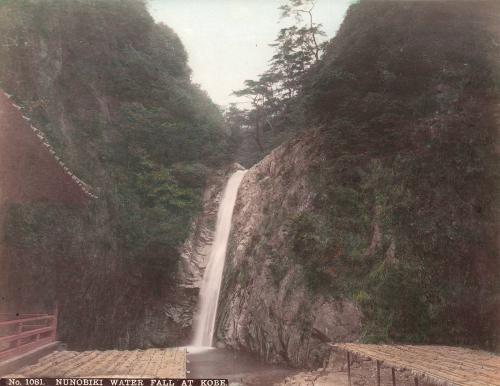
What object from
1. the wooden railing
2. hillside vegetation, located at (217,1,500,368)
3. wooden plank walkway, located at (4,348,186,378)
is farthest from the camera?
hillside vegetation, located at (217,1,500,368)

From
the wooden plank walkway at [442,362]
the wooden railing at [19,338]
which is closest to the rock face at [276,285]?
the wooden plank walkway at [442,362]

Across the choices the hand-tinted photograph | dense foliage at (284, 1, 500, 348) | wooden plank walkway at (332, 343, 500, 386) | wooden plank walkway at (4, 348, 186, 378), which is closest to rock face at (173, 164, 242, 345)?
the hand-tinted photograph

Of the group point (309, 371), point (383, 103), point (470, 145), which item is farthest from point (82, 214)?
point (470, 145)

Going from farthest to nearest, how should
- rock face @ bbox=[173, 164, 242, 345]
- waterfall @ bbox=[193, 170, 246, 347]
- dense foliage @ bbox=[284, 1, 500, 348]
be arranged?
rock face @ bbox=[173, 164, 242, 345] → waterfall @ bbox=[193, 170, 246, 347] → dense foliage @ bbox=[284, 1, 500, 348]

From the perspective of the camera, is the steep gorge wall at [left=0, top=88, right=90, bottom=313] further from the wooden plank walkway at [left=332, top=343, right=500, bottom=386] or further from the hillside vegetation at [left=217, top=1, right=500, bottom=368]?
the hillside vegetation at [left=217, top=1, right=500, bottom=368]

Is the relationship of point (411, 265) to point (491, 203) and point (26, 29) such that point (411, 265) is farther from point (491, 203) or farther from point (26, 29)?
point (26, 29)

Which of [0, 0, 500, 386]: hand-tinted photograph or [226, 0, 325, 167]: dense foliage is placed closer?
[0, 0, 500, 386]: hand-tinted photograph

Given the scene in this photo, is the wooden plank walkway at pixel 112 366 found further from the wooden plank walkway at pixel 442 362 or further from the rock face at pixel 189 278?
the rock face at pixel 189 278

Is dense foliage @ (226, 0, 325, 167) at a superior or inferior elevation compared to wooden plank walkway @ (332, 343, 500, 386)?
superior

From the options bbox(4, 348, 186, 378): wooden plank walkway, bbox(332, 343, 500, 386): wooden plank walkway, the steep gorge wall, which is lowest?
bbox(4, 348, 186, 378): wooden plank walkway
